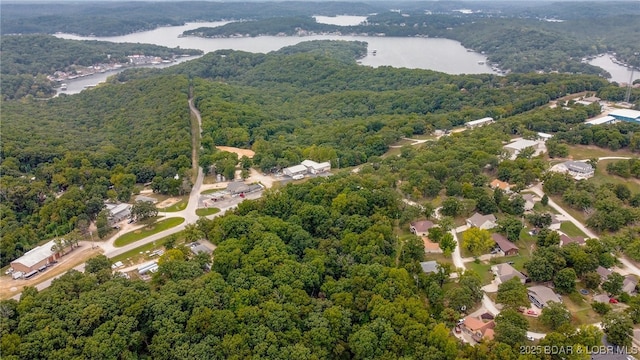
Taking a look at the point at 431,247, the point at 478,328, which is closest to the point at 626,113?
the point at 431,247

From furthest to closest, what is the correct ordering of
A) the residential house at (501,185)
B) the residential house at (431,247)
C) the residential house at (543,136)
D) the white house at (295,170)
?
the residential house at (543,136)
the white house at (295,170)
the residential house at (501,185)
the residential house at (431,247)

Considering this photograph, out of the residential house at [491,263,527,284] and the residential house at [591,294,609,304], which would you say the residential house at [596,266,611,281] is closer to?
the residential house at [591,294,609,304]

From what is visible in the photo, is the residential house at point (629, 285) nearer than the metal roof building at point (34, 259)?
Yes

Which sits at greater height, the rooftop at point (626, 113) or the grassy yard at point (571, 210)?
the rooftop at point (626, 113)

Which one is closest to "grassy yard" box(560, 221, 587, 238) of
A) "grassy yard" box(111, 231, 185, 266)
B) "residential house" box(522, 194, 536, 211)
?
"residential house" box(522, 194, 536, 211)

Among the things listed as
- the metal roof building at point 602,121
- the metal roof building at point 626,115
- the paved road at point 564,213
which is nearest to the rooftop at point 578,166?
the paved road at point 564,213

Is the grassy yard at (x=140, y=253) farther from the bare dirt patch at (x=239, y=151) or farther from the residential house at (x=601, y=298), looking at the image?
the residential house at (x=601, y=298)

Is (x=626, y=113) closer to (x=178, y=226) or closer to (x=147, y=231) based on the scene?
(x=178, y=226)

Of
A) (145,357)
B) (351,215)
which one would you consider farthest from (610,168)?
(145,357)

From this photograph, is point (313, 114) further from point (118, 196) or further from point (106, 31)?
point (106, 31)
